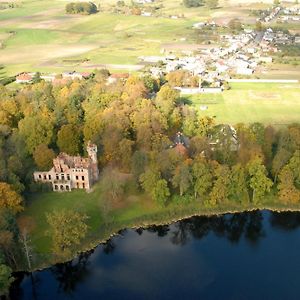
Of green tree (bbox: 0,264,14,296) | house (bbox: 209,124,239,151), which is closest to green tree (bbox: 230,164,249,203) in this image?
house (bbox: 209,124,239,151)

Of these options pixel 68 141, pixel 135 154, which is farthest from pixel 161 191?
pixel 68 141

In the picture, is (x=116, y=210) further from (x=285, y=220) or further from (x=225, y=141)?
(x=285, y=220)

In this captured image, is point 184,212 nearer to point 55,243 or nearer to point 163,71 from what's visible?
point 55,243

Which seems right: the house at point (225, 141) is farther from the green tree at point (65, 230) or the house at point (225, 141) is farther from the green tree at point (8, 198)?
the green tree at point (8, 198)

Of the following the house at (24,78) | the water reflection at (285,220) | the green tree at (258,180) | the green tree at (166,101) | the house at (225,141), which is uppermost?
the house at (24,78)

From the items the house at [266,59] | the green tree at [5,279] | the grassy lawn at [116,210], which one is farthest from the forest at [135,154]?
the house at [266,59]

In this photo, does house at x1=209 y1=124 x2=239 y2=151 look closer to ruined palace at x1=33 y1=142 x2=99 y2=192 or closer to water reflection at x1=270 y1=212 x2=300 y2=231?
water reflection at x1=270 y1=212 x2=300 y2=231
